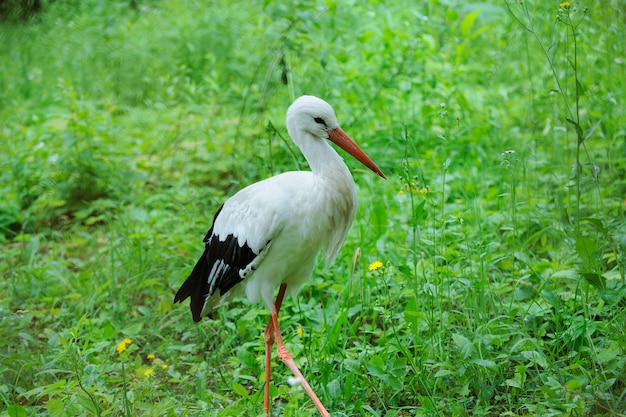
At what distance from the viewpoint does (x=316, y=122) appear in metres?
3.20

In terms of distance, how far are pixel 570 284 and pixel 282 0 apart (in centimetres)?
363

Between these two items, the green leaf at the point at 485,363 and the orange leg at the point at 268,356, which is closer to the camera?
the green leaf at the point at 485,363

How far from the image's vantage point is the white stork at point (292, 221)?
312cm

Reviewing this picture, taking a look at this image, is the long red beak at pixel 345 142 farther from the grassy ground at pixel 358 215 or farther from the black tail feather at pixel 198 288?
the black tail feather at pixel 198 288

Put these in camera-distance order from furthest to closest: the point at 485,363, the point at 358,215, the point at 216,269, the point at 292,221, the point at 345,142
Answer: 1. the point at 358,215
2. the point at 216,269
3. the point at 345,142
4. the point at 292,221
5. the point at 485,363

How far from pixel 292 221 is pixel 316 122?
450 millimetres

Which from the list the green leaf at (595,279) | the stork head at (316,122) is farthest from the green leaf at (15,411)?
the green leaf at (595,279)

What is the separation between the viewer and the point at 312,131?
10.5ft

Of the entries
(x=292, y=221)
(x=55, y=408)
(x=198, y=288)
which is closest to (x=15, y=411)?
(x=55, y=408)

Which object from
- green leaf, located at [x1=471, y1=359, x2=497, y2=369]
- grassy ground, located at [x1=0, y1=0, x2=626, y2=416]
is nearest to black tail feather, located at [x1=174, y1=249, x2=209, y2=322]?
grassy ground, located at [x1=0, y1=0, x2=626, y2=416]

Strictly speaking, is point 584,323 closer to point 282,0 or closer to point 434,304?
point 434,304

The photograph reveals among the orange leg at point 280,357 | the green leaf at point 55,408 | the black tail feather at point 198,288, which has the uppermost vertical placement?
the black tail feather at point 198,288

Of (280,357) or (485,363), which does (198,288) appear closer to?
(280,357)

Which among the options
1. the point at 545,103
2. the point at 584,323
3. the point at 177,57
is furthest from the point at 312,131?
the point at 177,57
